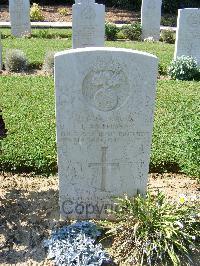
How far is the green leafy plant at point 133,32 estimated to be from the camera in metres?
17.5

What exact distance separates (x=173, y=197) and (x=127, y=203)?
105 cm

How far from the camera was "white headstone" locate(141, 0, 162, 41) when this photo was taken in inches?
669

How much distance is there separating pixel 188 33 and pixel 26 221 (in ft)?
26.7

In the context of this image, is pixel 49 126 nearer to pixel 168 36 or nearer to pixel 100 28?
pixel 100 28

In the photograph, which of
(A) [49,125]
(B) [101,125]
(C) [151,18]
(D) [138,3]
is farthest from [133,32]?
(B) [101,125]

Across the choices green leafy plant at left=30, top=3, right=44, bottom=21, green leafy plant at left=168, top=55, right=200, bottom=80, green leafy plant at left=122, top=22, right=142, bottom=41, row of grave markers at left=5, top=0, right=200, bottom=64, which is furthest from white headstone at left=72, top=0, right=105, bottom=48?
green leafy plant at left=30, top=3, right=44, bottom=21

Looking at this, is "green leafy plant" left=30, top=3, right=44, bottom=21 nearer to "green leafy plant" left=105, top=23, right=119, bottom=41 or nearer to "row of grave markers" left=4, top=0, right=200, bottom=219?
"green leafy plant" left=105, top=23, right=119, bottom=41

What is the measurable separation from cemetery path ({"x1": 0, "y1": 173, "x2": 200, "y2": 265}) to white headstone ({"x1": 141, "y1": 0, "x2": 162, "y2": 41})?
12175 millimetres

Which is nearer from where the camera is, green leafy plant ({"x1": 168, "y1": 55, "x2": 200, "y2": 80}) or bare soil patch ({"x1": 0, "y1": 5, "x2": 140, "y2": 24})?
green leafy plant ({"x1": 168, "y1": 55, "x2": 200, "y2": 80})

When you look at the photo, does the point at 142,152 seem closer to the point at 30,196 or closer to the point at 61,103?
the point at 61,103

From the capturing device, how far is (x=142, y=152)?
4.87 metres

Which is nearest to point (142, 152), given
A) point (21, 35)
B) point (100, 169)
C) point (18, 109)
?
point (100, 169)

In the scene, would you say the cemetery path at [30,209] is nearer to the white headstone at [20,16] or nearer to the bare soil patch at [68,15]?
the white headstone at [20,16]

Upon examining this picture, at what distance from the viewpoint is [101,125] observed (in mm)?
4672
